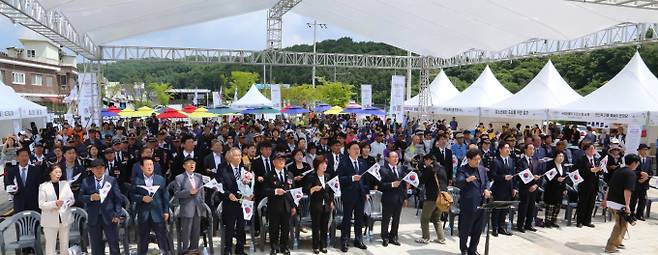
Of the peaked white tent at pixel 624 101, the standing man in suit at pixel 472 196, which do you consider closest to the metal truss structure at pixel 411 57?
the peaked white tent at pixel 624 101

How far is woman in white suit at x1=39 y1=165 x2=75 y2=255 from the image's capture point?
5.05 meters

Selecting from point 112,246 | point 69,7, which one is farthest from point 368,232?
point 69,7

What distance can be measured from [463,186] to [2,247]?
5.55 meters

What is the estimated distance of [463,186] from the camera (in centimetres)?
592

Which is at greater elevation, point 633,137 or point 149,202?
point 633,137

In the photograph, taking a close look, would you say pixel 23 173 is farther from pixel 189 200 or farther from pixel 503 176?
pixel 503 176

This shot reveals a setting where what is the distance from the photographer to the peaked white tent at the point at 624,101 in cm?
1335

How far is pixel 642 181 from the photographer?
7691 millimetres

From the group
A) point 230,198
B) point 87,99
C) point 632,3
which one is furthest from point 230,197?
point 87,99

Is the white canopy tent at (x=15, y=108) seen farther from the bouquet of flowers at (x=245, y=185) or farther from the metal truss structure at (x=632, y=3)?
the metal truss structure at (x=632, y=3)

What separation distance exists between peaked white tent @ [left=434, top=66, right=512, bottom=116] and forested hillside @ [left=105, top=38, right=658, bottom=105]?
868cm

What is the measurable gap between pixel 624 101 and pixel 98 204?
14.7 metres

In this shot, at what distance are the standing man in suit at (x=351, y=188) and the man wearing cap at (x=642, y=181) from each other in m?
4.56

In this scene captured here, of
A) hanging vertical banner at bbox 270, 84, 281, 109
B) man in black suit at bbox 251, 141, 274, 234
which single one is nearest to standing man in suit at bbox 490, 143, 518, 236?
man in black suit at bbox 251, 141, 274, 234
